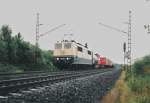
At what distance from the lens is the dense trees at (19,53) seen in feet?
147

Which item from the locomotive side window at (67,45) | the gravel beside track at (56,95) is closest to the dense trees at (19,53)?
the locomotive side window at (67,45)

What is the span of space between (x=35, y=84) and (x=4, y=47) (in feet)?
82.6

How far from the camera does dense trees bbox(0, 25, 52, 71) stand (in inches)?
1762

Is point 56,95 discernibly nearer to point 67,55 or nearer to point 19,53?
point 19,53

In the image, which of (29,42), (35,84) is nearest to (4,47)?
(29,42)

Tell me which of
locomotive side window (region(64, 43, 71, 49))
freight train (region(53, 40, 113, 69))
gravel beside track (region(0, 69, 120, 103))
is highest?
locomotive side window (region(64, 43, 71, 49))

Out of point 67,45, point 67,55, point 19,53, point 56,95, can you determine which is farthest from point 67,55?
point 56,95

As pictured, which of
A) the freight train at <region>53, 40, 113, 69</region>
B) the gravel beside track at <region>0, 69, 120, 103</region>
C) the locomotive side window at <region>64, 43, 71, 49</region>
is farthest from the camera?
the locomotive side window at <region>64, 43, 71, 49</region>

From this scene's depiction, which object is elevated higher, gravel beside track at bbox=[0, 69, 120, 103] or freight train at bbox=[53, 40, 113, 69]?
freight train at bbox=[53, 40, 113, 69]

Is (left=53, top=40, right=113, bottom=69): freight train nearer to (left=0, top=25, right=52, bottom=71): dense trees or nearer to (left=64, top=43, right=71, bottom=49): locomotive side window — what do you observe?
(left=64, top=43, right=71, bottom=49): locomotive side window

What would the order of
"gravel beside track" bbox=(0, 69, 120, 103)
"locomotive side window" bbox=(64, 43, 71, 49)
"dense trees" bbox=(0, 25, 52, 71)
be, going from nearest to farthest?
"gravel beside track" bbox=(0, 69, 120, 103) → "dense trees" bbox=(0, 25, 52, 71) → "locomotive side window" bbox=(64, 43, 71, 49)

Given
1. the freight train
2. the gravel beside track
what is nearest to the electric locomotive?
the freight train

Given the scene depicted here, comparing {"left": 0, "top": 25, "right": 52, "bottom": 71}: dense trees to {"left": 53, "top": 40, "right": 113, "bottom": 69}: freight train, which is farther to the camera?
{"left": 53, "top": 40, "right": 113, "bottom": 69}: freight train

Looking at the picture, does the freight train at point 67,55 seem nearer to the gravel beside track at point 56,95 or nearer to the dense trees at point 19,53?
the dense trees at point 19,53
